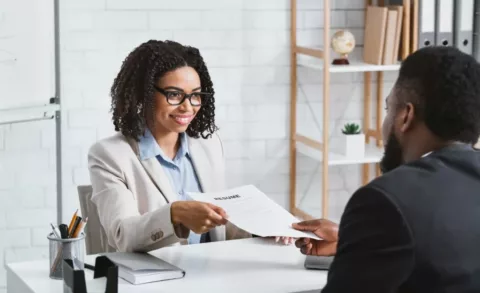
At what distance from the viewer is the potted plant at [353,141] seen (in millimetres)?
3984

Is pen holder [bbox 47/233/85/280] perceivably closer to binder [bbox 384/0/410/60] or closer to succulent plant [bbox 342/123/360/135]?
succulent plant [bbox 342/123/360/135]

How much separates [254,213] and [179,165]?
582 mm

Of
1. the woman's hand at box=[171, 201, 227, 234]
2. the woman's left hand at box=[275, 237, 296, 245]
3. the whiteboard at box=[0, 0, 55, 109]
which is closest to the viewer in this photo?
the woman's hand at box=[171, 201, 227, 234]

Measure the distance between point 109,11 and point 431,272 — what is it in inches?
102

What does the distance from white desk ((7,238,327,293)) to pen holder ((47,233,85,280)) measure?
3cm

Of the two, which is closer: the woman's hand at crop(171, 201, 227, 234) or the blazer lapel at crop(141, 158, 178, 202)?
the woman's hand at crop(171, 201, 227, 234)

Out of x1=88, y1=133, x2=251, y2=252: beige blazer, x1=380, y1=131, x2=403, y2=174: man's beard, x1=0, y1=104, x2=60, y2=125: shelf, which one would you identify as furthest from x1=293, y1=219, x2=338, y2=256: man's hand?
x1=0, y1=104, x2=60, y2=125: shelf

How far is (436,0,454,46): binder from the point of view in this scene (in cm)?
394

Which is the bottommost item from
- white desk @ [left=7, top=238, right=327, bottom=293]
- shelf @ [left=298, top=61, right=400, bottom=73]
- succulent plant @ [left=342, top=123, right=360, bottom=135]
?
white desk @ [left=7, top=238, right=327, bottom=293]

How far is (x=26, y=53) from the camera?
3.37 m

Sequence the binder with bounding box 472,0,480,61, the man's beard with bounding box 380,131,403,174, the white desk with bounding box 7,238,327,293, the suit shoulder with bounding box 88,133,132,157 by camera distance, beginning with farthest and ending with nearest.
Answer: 1. the binder with bounding box 472,0,480,61
2. the suit shoulder with bounding box 88,133,132,157
3. the white desk with bounding box 7,238,327,293
4. the man's beard with bounding box 380,131,403,174

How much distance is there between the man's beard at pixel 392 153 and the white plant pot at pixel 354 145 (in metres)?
2.14

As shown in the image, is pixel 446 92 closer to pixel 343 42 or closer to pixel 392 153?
pixel 392 153

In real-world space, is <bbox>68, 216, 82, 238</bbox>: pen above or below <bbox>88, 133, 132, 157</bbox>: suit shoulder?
below
